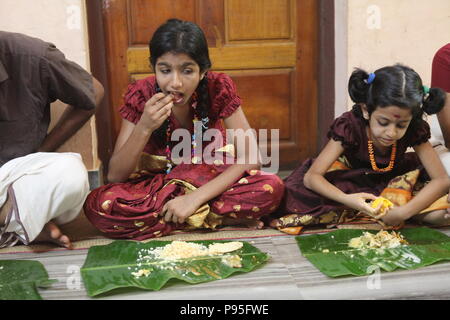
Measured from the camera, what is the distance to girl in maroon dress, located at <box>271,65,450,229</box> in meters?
2.16

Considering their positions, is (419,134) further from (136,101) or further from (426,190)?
(136,101)

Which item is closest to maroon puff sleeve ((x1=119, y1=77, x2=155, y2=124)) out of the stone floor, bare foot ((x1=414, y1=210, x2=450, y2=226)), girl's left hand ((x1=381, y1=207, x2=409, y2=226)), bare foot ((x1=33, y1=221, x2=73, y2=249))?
bare foot ((x1=33, y1=221, x2=73, y2=249))

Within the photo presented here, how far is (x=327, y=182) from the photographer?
2.33 m

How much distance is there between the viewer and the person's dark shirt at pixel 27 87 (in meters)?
2.23

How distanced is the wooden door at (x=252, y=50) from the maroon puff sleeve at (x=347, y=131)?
1029mm

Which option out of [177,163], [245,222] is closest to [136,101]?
[177,163]

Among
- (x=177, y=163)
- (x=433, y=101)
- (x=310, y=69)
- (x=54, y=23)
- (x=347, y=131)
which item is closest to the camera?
(x=433, y=101)

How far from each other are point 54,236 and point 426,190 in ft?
4.88

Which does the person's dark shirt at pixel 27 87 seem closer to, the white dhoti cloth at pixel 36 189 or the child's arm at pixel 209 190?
the white dhoti cloth at pixel 36 189

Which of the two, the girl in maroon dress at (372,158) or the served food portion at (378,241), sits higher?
the girl in maroon dress at (372,158)

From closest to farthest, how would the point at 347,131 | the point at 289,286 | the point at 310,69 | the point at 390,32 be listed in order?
1. the point at 289,286
2. the point at 347,131
3. the point at 390,32
4. the point at 310,69

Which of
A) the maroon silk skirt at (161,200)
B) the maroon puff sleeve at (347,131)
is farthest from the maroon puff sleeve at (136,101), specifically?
the maroon puff sleeve at (347,131)

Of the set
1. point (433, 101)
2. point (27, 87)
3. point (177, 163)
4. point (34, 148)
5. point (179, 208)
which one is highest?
point (27, 87)

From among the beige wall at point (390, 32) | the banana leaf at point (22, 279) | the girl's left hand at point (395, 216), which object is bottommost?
the banana leaf at point (22, 279)
